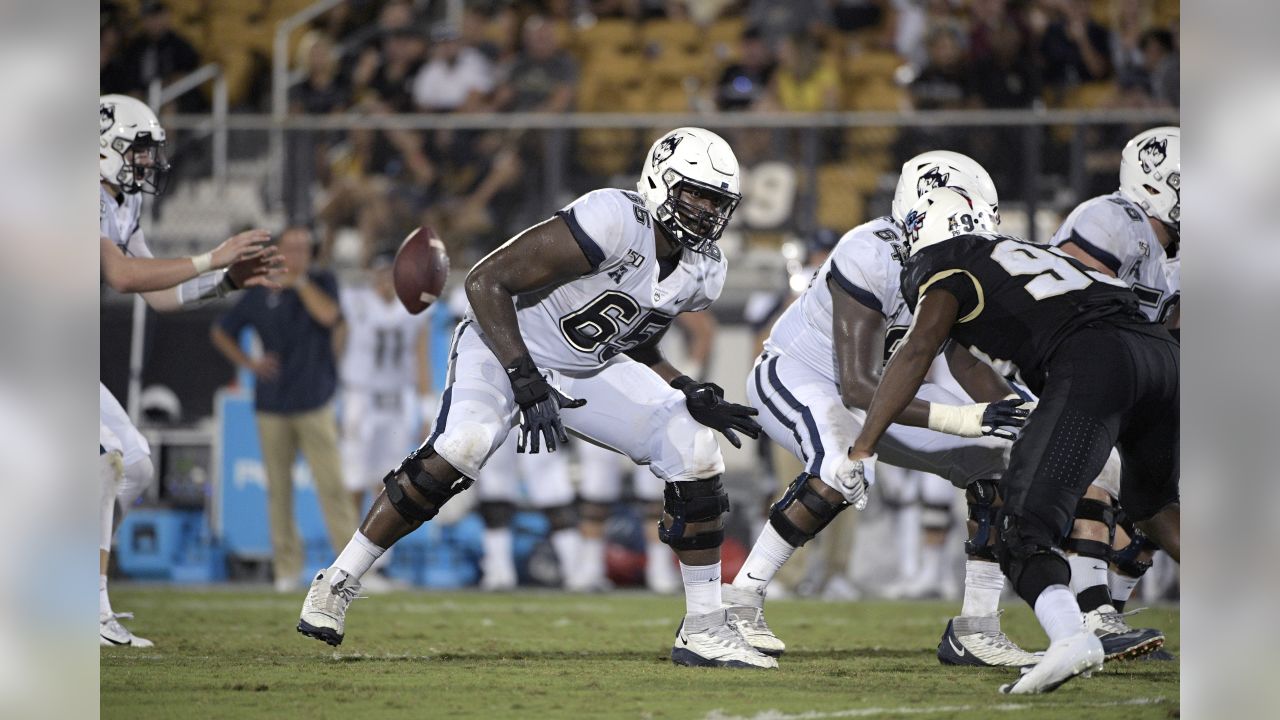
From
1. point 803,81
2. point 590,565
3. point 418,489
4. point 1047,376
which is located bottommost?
point 590,565

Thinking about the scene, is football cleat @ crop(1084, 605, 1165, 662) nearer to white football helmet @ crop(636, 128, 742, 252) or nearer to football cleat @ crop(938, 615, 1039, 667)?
football cleat @ crop(938, 615, 1039, 667)

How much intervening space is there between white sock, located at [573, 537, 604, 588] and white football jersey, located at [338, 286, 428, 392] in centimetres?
148

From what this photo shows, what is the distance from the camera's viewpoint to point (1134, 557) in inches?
228

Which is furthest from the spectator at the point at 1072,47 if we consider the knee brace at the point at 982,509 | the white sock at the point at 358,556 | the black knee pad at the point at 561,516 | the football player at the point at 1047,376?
the white sock at the point at 358,556

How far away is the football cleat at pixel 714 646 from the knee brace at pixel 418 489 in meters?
0.89

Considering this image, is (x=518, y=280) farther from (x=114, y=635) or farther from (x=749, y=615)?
(x=114, y=635)

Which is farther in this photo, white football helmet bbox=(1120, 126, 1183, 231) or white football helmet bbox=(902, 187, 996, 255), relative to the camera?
white football helmet bbox=(1120, 126, 1183, 231)

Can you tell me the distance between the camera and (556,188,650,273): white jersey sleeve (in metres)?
4.94

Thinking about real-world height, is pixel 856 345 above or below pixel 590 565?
above

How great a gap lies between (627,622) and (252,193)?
4.56 meters

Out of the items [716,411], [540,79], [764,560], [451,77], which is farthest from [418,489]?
[451,77]

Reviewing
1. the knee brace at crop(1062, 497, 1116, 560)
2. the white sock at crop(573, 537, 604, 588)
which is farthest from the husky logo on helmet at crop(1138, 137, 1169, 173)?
the white sock at crop(573, 537, 604, 588)

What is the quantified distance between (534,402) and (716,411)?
0.68 meters
